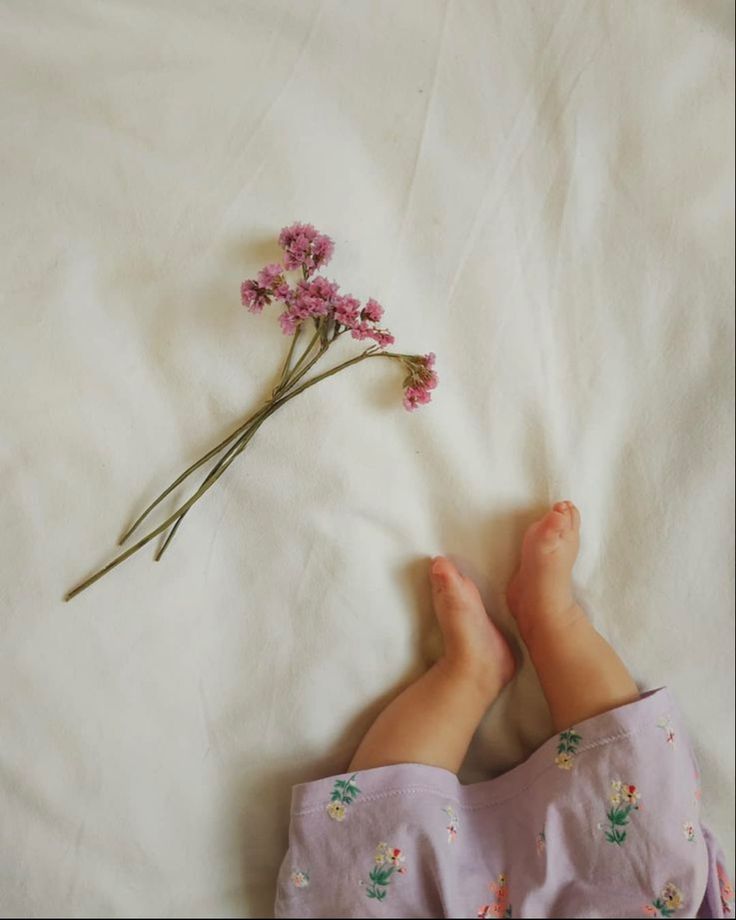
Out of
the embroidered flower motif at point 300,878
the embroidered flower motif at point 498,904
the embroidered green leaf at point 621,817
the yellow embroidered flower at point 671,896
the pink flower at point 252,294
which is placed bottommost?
the yellow embroidered flower at point 671,896

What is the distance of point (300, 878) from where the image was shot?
854 millimetres

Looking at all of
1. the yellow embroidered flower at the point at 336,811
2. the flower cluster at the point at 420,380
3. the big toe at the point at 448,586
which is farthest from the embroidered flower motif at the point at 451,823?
the flower cluster at the point at 420,380

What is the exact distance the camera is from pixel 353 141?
877 millimetres

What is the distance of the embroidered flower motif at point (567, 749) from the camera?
85 cm

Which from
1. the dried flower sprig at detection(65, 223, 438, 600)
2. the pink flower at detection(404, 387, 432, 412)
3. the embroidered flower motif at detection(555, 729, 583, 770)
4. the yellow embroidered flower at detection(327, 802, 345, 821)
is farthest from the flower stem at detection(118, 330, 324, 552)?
the embroidered flower motif at detection(555, 729, 583, 770)

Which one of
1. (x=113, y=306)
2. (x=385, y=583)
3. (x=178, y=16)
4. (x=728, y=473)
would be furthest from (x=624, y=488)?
(x=178, y=16)

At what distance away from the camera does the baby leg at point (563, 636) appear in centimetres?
87

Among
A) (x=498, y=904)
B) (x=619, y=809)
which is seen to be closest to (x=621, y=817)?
(x=619, y=809)

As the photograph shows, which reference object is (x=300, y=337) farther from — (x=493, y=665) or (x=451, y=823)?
(x=451, y=823)

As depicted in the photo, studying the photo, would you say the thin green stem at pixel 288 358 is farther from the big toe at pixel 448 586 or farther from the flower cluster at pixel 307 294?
the big toe at pixel 448 586

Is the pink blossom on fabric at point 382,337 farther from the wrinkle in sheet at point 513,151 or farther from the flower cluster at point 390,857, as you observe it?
the flower cluster at point 390,857

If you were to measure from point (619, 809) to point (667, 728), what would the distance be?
10 centimetres

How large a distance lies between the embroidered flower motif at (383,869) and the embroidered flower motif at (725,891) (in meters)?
0.35

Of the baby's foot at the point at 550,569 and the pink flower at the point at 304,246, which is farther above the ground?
the pink flower at the point at 304,246
